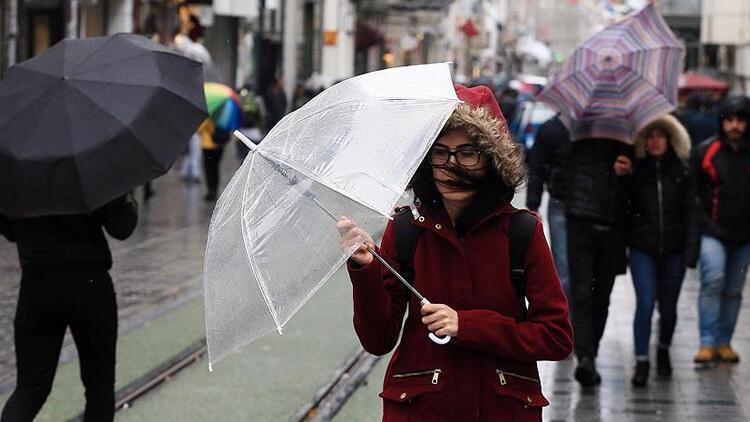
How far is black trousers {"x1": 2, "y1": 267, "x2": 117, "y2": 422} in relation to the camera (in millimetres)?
5992

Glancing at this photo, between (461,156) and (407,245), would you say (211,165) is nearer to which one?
(407,245)

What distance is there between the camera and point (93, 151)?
585 centimetres

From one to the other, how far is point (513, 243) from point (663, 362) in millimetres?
5460

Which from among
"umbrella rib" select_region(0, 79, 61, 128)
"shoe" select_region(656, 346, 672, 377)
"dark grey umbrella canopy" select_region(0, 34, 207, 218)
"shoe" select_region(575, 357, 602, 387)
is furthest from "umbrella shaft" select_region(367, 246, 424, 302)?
"shoe" select_region(656, 346, 672, 377)

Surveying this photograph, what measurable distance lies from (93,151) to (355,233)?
2176 mm

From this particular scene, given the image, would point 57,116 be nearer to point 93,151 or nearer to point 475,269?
point 93,151

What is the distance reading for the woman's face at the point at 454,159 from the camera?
4.09 metres

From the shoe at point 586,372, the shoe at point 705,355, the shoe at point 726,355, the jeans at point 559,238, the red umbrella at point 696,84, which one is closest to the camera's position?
the shoe at point 586,372

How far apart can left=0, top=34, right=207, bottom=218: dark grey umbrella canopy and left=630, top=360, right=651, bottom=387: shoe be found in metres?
3.74

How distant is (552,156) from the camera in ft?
31.8

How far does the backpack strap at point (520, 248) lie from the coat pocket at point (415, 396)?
31cm

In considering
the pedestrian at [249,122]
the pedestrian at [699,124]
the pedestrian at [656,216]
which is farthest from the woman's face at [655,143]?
the pedestrian at [249,122]

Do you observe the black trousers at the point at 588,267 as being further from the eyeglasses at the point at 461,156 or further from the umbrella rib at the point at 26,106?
the eyeglasses at the point at 461,156

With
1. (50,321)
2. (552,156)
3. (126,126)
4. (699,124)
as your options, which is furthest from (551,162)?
(699,124)
